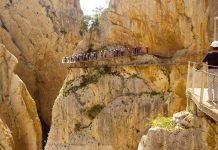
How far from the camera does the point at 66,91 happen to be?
34375 millimetres

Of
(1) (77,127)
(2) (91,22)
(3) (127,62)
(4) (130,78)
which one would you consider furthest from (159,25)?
(1) (77,127)

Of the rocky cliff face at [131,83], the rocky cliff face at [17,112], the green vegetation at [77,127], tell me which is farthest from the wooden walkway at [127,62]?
the rocky cliff face at [17,112]

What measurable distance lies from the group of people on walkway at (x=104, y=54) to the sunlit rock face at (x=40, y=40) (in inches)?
716

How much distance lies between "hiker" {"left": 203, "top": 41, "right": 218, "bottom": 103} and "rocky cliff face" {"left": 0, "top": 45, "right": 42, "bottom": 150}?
34.0m

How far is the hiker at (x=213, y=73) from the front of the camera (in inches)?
417

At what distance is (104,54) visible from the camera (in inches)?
1363

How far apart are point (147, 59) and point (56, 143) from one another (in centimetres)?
921

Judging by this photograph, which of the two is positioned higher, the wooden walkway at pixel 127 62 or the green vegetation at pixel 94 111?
the wooden walkway at pixel 127 62

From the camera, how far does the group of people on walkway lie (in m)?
33.5

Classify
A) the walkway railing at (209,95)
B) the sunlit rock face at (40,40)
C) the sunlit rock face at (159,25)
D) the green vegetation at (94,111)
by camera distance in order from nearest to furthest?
1. the walkway railing at (209,95)
2. the sunlit rock face at (159,25)
3. the green vegetation at (94,111)
4. the sunlit rock face at (40,40)

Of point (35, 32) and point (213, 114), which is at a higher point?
point (35, 32)

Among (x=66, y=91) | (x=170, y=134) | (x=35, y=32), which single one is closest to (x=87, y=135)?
(x=66, y=91)

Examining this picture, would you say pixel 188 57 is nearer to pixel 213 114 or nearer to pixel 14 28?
pixel 213 114

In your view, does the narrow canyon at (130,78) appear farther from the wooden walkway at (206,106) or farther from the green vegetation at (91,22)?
the wooden walkway at (206,106)
